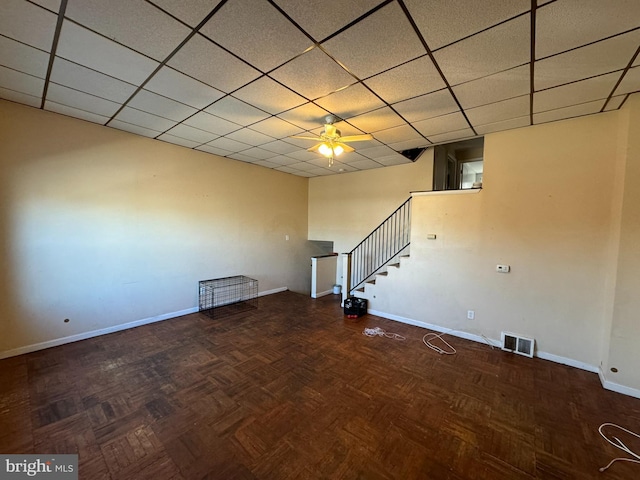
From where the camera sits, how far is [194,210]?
15.4ft

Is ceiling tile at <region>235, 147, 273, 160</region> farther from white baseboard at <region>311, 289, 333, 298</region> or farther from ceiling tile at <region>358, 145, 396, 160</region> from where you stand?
white baseboard at <region>311, 289, 333, 298</region>

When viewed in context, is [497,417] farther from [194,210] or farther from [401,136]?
[194,210]

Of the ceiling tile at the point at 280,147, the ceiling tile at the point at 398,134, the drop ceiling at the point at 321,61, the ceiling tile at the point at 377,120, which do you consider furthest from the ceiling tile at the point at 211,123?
the ceiling tile at the point at 398,134

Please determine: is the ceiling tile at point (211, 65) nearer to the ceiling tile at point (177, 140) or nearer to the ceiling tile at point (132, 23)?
the ceiling tile at point (132, 23)

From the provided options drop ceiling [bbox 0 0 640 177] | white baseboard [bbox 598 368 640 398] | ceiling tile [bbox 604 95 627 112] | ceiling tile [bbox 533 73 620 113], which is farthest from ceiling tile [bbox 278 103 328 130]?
white baseboard [bbox 598 368 640 398]

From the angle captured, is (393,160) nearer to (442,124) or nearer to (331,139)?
(442,124)

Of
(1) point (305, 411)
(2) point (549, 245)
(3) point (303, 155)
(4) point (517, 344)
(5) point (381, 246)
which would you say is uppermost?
(3) point (303, 155)

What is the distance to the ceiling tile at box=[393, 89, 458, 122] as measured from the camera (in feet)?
8.57

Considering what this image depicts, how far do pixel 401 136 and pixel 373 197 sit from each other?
2.15m

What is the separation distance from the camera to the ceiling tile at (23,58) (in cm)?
196

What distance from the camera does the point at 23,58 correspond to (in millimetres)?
2123

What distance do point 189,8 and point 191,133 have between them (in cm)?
251

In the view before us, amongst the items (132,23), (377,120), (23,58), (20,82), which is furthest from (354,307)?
(20,82)

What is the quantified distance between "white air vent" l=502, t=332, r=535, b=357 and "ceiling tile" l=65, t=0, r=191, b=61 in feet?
16.0
